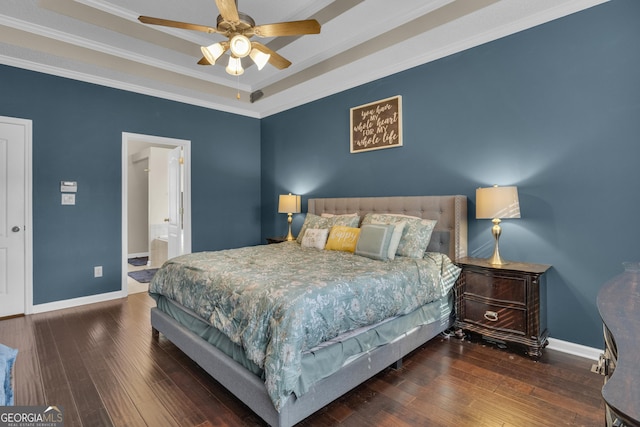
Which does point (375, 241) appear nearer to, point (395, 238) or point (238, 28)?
point (395, 238)

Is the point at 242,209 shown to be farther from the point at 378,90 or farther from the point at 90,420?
the point at 90,420

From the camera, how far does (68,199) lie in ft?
12.8

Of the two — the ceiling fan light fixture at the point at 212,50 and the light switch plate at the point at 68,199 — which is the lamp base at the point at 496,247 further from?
the light switch plate at the point at 68,199

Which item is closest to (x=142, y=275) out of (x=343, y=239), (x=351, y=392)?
(x=343, y=239)

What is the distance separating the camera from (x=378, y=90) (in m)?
3.96

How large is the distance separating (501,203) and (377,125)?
184cm

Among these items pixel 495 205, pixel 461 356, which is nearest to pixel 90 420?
pixel 461 356

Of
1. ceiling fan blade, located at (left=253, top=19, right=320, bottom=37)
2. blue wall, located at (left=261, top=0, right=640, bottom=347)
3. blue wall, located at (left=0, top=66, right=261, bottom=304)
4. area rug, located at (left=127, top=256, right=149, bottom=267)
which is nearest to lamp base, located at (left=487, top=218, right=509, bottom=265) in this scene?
blue wall, located at (left=261, top=0, right=640, bottom=347)

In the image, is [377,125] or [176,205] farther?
[176,205]

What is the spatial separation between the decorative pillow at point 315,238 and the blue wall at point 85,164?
2.15 metres

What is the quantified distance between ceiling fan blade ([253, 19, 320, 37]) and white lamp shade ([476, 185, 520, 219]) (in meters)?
1.95

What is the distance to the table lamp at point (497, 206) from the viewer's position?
2658mm

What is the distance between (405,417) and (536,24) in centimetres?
329

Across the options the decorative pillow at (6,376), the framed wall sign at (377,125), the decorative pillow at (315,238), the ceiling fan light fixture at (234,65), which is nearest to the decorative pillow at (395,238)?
the decorative pillow at (315,238)
